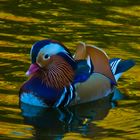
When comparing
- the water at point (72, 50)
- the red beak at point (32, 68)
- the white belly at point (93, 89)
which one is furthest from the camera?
the white belly at point (93, 89)

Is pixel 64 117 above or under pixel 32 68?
under

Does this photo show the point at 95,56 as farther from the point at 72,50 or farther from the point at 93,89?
the point at 72,50

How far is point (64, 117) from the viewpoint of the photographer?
10.9 metres

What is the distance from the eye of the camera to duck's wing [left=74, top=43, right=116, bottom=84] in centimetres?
1155

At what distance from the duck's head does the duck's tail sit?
84cm

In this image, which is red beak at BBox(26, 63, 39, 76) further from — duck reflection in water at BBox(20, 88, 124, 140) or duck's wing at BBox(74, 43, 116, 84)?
duck's wing at BBox(74, 43, 116, 84)

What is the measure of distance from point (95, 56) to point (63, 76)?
52 centimetres

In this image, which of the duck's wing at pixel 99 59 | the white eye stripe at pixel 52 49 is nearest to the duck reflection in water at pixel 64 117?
the duck's wing at pixel 99 59

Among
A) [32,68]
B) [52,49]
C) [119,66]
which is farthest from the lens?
[119,66]

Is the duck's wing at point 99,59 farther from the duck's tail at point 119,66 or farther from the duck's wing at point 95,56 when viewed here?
the duck's tail at point 119,66

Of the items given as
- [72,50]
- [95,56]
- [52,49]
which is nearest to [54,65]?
[52,49]

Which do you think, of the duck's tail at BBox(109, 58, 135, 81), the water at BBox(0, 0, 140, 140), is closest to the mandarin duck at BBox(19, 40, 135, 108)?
the water at BBox(0, 0, 140, 140)

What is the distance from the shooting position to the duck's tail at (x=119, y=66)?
12102mm

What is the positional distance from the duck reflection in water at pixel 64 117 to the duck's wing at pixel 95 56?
1.38ft
